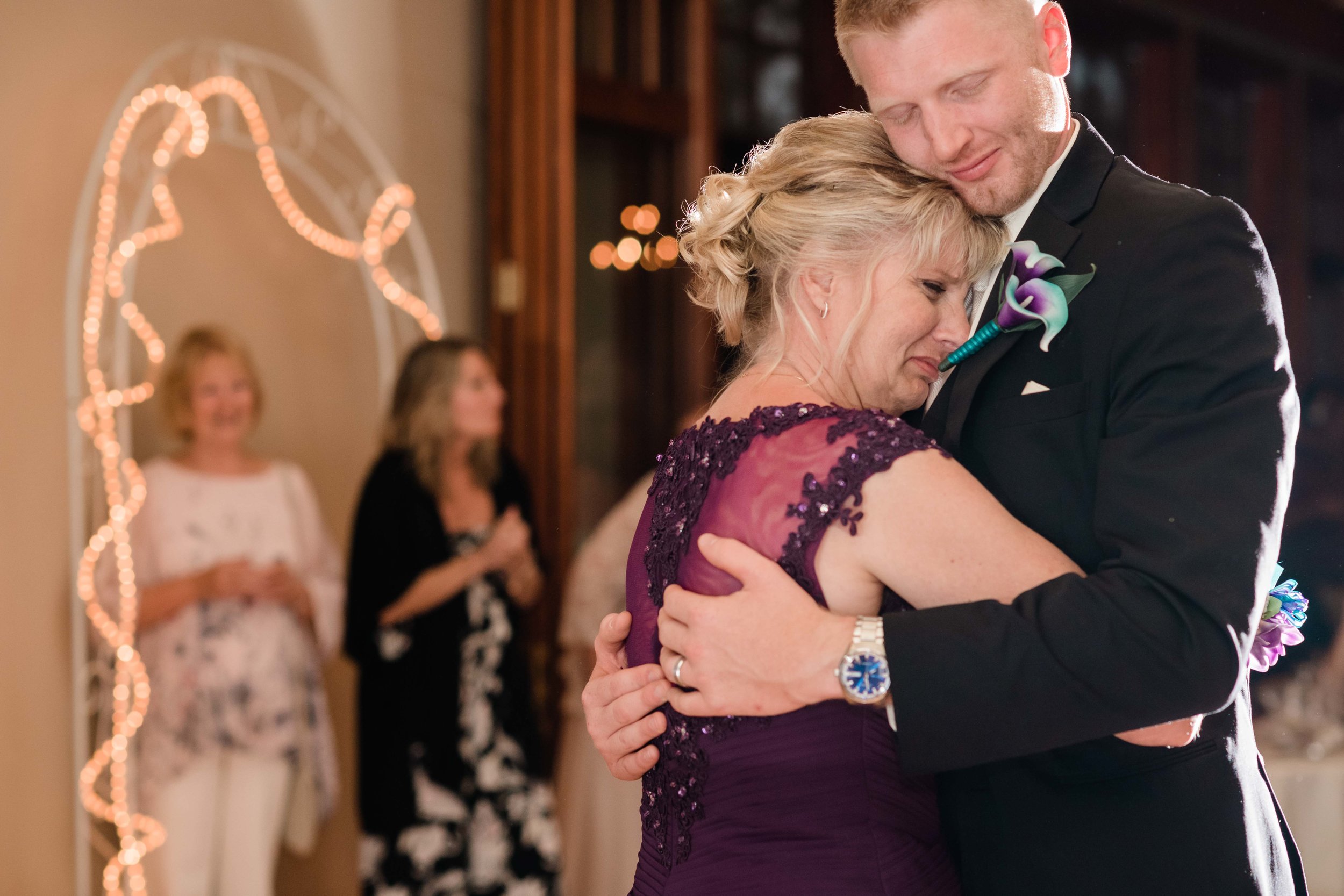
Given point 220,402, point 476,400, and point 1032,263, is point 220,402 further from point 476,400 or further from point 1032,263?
point 1032,263

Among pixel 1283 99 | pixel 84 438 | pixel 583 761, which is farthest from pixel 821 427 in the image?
pixel 1283 99

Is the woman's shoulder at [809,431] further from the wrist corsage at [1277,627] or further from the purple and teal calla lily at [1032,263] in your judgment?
the wrist corsage at [1277,627]

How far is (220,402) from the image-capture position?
3.54 meters

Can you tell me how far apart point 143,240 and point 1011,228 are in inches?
103

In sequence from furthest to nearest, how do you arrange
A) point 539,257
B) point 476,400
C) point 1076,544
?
point 539,257, point 476,400, point 1076,544

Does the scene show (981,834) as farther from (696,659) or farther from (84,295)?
Answer: (84,295)

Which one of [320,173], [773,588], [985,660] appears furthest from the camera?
[320,173]

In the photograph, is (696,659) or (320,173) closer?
(696,659)

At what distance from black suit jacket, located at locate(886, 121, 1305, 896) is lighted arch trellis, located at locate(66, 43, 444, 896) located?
243 centimetres

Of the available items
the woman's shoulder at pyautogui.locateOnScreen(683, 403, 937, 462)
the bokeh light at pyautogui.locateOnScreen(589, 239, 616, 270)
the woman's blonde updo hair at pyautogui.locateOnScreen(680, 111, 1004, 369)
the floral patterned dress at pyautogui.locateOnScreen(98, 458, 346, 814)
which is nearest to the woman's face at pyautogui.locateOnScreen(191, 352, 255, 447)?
the floral patterned dress at pyautogui.locateOnScreen(98, 458, 346, 814)

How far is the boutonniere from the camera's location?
136 centimetres

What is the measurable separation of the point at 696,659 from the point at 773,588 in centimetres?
12

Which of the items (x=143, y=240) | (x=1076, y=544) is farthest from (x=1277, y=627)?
(x=143, y=240)

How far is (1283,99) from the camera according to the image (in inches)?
256
